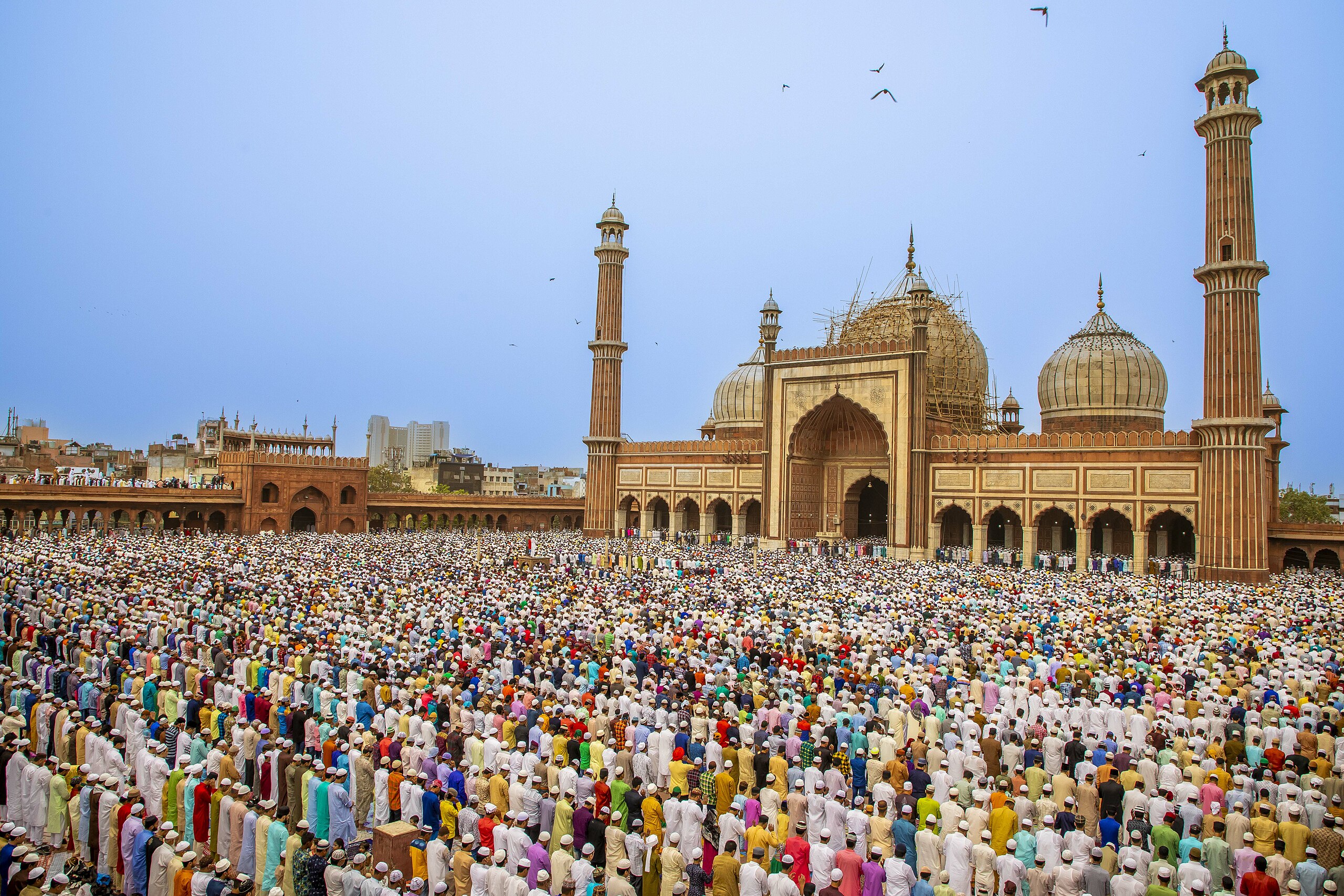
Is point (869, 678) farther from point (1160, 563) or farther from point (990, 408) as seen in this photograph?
point (990, 408)

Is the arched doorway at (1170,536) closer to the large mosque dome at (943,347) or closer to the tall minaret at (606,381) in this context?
the large mosque dome at (943,347)

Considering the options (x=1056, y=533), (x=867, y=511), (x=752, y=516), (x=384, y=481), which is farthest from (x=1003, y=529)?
(x=384, y=481)

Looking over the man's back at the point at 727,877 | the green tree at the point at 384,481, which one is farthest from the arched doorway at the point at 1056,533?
the green tree at the point at 384,481

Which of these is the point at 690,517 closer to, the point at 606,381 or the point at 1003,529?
the point at 606,381

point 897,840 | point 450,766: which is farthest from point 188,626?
point 897,840

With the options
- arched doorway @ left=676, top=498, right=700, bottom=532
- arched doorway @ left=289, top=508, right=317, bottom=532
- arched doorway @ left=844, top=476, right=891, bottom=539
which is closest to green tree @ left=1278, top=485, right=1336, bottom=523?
arched doorway @ left=844, top=476, right=891, bottom=539

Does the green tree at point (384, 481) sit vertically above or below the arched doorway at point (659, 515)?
above
